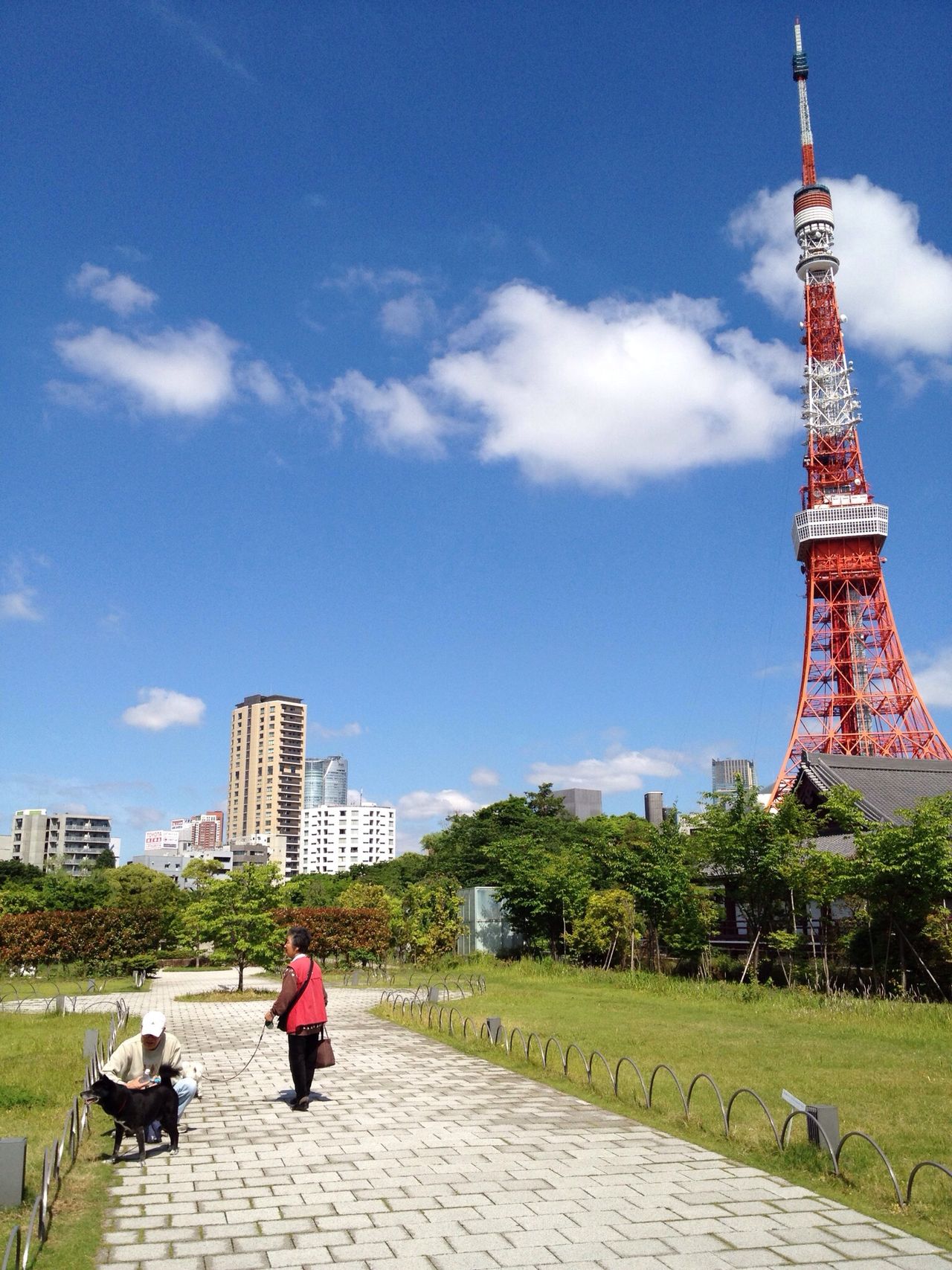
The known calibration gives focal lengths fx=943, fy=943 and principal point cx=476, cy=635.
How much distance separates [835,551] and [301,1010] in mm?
48796

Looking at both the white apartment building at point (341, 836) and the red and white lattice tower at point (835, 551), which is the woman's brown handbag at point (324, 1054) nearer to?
the red and white lattice tower at point (835, 551)

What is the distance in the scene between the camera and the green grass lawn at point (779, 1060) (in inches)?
293

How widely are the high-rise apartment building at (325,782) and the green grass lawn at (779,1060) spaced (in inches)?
6741

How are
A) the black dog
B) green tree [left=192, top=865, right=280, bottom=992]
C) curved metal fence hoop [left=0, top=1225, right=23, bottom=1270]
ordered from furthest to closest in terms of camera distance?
green tree [left=192, top=865, right=280, bottom=992] → the black dog → curved metal fence hoop [left=0, top=1225, right=23, bottom=1270]

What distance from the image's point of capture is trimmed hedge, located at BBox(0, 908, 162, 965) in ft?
91.5

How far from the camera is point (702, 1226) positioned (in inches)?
238

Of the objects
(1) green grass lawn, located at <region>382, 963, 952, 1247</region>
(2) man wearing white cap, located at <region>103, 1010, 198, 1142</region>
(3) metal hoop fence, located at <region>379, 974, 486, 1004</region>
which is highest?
(2) man wearing white cap, located at <region>103, 1010, 198, 1142</region>

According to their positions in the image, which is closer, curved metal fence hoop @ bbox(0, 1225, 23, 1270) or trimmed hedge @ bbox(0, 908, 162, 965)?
curved metal fence hoop @ bbox(0, 1225, 23, 1270)

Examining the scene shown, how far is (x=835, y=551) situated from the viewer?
5234 centimetres

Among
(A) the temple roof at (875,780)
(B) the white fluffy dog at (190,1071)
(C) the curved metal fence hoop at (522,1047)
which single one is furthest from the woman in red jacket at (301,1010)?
(A) the temple roof at (875,780)

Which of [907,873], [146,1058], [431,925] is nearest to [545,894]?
[431,925]

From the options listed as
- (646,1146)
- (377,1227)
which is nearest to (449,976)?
(646,1146)

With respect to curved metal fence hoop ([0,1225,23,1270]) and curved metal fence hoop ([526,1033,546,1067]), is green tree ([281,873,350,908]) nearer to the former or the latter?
curved metal fence hoop ([526,1033,546,1067])

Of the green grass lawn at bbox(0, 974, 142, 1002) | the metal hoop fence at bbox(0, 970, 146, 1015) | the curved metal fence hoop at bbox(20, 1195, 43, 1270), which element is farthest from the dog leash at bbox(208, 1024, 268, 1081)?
the green grass lawn at bbox(0, 974, 142, 1002)
